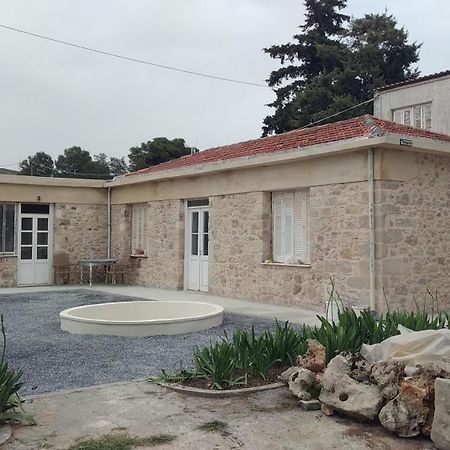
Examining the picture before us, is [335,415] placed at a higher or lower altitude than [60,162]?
lower

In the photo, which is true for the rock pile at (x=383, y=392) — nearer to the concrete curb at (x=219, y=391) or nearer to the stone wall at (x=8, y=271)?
the concrete curb at (x=219, y=391)

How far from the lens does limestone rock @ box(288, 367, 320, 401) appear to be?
5.27m

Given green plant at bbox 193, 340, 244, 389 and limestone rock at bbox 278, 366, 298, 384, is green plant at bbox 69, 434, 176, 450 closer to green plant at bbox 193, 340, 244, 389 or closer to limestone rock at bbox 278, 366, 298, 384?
green plant at bbox 193, 340, 244, 389

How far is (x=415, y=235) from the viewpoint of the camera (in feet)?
36.8

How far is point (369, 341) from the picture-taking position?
6391mm

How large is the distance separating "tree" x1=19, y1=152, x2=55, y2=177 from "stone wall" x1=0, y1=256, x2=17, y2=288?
30.5 metres

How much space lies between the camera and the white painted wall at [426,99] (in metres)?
18.3

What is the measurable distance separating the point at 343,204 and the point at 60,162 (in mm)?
40968

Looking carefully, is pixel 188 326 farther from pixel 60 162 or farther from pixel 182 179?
pixel 60 162

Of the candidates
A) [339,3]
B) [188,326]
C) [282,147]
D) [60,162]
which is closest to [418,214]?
[282,147]

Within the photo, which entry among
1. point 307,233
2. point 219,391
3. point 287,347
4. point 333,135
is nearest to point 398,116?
point 333,135

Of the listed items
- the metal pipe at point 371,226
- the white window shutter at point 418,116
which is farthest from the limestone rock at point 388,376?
the white window shutter at point 418,116

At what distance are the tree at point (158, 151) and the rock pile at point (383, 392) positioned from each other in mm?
35025

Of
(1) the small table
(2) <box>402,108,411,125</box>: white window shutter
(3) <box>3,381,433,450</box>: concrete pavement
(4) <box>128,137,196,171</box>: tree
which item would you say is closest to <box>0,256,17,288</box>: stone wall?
(1) the small table
